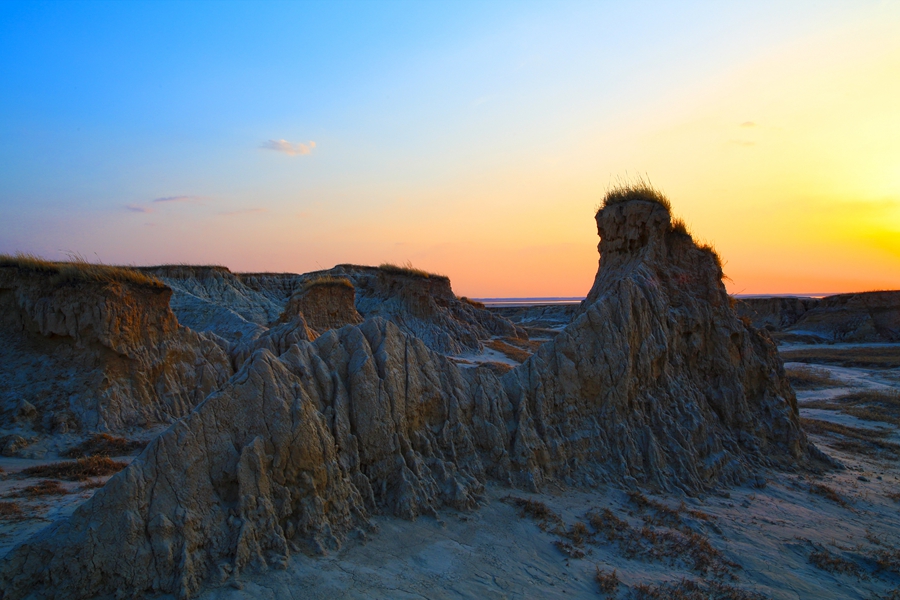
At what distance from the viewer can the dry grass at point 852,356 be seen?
32812 millimetres

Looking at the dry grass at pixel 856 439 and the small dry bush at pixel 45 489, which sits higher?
the small dry bush at pixel 45 489

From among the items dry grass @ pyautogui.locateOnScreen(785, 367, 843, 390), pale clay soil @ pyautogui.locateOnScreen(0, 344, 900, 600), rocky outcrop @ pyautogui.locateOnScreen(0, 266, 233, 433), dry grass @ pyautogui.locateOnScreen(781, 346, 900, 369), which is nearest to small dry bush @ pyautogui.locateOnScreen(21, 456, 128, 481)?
pale clay soil @ pyautogui.locateOnScreen(0, 344, 900, 600)

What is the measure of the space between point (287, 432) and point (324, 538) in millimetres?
1472

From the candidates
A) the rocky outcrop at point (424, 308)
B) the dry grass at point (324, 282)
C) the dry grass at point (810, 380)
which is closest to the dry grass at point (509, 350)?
the rocky outcrop at point (424, 308)

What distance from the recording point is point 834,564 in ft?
26.1

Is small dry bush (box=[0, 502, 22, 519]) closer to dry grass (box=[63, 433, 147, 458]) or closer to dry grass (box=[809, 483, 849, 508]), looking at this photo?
dry grass (box=[63, 433, 147, 458])

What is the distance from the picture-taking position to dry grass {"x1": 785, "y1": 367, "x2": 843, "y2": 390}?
25906mm

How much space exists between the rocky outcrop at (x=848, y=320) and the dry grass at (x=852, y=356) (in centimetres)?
506

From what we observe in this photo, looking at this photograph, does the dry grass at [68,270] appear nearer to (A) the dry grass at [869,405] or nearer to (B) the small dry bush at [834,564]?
(B) the small dry bush at [834,564]

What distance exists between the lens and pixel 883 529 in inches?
371

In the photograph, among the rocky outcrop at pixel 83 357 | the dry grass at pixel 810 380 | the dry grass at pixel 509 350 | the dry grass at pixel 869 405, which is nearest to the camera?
the rocky outcrop at pixel 83 357

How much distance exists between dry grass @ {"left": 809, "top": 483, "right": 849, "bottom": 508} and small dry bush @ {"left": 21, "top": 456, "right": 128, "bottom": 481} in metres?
13.6

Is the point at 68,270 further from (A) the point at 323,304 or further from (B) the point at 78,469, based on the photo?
(A) the point at 323,304

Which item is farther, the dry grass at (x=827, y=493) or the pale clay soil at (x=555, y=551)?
the dry grass at (x=827, y=493)
